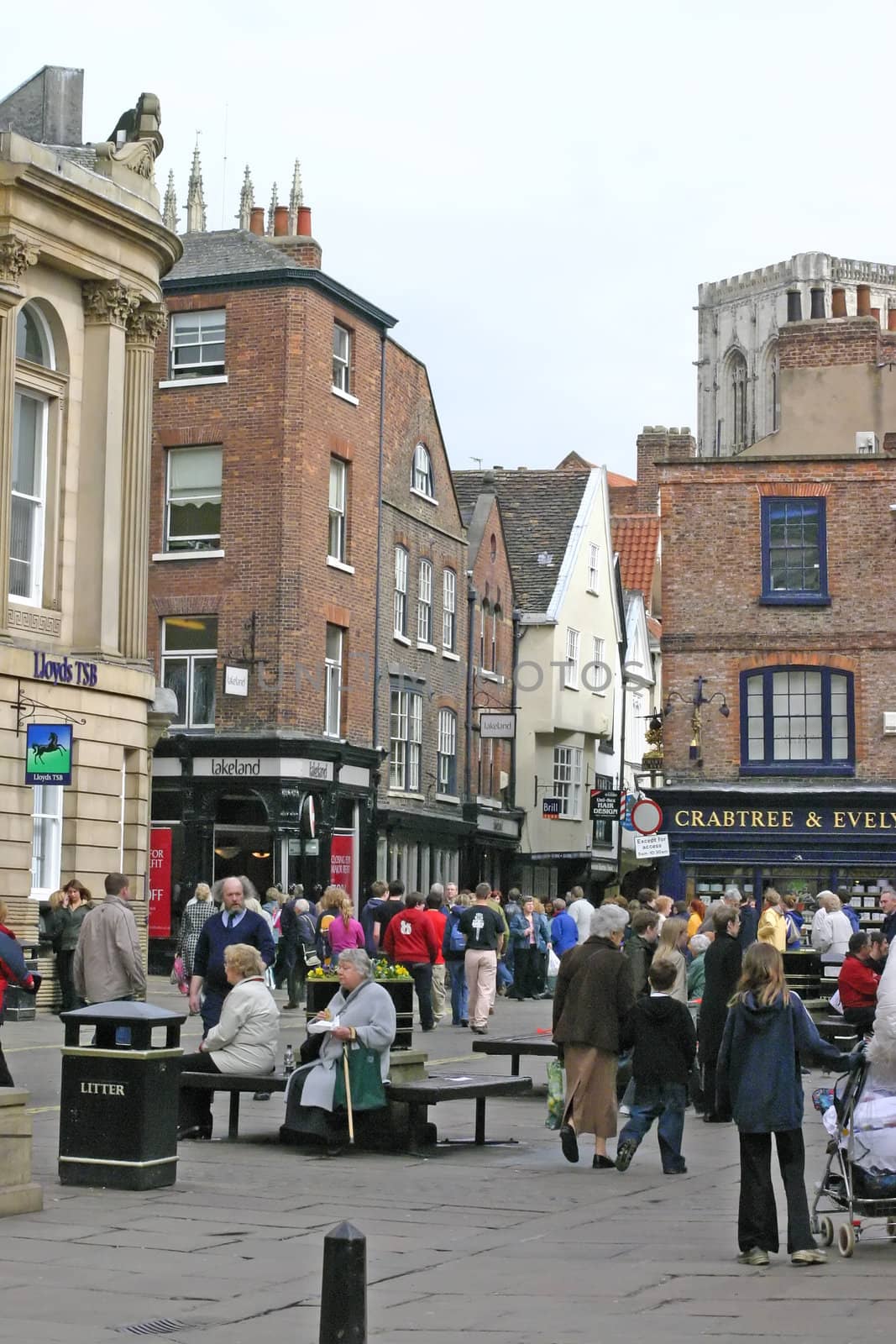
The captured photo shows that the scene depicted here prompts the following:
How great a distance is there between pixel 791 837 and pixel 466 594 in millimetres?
9866

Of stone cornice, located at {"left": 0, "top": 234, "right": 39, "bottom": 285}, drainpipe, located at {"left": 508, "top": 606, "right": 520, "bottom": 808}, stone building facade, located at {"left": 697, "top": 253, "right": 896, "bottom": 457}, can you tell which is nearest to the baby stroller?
stone cornice, located at {"left": 0, "top": 234, "right": 39, "bottom": 285}

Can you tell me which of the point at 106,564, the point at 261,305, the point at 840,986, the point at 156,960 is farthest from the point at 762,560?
the point at 840,986

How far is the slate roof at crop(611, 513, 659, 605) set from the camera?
6556 centimetres

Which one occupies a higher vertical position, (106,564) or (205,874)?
(106,564)

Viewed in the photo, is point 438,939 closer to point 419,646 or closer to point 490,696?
point 419,646

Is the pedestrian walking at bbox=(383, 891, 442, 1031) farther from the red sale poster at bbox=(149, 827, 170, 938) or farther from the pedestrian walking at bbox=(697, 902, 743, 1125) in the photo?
the red sale poster at bbox=(149, 827, 170, 938)

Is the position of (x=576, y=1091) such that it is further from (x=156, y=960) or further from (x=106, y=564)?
(x=156, y=960)

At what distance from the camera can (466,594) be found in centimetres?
4672

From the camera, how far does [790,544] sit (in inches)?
1642

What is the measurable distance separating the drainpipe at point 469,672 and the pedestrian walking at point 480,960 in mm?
20919

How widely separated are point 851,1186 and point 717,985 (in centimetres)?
593

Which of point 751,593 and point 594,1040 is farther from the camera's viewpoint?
point 751,593

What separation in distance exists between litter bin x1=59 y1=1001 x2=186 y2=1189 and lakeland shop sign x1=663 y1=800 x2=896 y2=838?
2996 cm

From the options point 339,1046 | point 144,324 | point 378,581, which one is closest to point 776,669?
point 378,581
